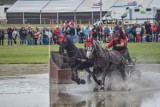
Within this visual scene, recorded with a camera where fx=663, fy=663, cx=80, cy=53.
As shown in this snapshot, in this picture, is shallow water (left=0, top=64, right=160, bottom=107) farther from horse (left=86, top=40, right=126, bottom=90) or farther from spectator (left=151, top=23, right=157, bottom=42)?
spectator (left=151, top=23, right=157, bottom=42)

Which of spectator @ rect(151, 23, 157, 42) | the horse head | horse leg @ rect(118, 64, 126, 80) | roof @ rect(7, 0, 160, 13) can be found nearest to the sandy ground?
horse leg @ rect(118, 64, 126, 80)

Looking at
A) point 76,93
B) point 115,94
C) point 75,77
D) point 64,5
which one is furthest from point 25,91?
point 64,5

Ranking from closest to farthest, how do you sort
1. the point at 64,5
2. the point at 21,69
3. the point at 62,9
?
the point at 21,69
the point at 62,9
the point at 64,5

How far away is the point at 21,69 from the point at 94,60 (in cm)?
956

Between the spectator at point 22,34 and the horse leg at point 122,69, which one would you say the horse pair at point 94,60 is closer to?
the horse leg at point 122,69

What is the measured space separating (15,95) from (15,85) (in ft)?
10.2

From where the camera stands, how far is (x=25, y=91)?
2006 cm

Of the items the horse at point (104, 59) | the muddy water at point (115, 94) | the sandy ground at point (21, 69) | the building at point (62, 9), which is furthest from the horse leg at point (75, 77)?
the building at point (62, 9)

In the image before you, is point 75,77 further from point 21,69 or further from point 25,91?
point 21,69

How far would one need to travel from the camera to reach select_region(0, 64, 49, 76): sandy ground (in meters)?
27.3

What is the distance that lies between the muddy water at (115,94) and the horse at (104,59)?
43 centimetres

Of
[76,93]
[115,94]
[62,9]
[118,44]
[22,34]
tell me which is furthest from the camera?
[62,9]

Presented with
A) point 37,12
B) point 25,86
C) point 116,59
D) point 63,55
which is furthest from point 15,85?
point 37,12

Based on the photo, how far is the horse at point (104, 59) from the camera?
1942 cm
